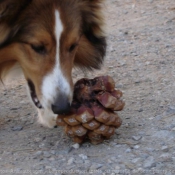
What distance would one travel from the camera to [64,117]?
9.11 ft

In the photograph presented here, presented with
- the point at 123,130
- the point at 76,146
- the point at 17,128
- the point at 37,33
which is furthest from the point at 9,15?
the point at 123,130

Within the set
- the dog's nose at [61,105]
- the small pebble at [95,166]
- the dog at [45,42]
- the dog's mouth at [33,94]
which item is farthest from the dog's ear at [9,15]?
the small pebble at [95,166]

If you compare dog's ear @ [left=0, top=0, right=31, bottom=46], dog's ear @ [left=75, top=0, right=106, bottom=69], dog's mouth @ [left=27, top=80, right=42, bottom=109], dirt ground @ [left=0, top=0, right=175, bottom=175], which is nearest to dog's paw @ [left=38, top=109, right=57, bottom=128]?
dirt ground @ [left=0, top=0, right=175, bottom=175]

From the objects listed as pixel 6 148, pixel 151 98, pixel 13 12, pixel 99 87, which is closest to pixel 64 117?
pixel 99 87

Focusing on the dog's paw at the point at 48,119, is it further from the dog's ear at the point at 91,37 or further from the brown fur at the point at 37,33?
the dog's ear at the point at 91,37

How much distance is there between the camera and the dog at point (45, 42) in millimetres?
2805

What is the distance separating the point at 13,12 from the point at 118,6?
11.8 feet

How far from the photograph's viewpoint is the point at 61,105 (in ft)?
8.97

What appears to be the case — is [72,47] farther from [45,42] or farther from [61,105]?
[61,105]

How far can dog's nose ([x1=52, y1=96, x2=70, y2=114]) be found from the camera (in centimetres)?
273

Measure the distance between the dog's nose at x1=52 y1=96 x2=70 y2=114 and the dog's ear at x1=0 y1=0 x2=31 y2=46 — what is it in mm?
550

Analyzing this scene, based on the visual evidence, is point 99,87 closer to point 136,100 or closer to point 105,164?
point 105,164

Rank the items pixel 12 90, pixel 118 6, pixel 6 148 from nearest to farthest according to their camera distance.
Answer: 1. pixel 6 148
2. pixel 12 90
3. pixel 118 6

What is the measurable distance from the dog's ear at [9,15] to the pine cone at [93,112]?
54 centimetres
